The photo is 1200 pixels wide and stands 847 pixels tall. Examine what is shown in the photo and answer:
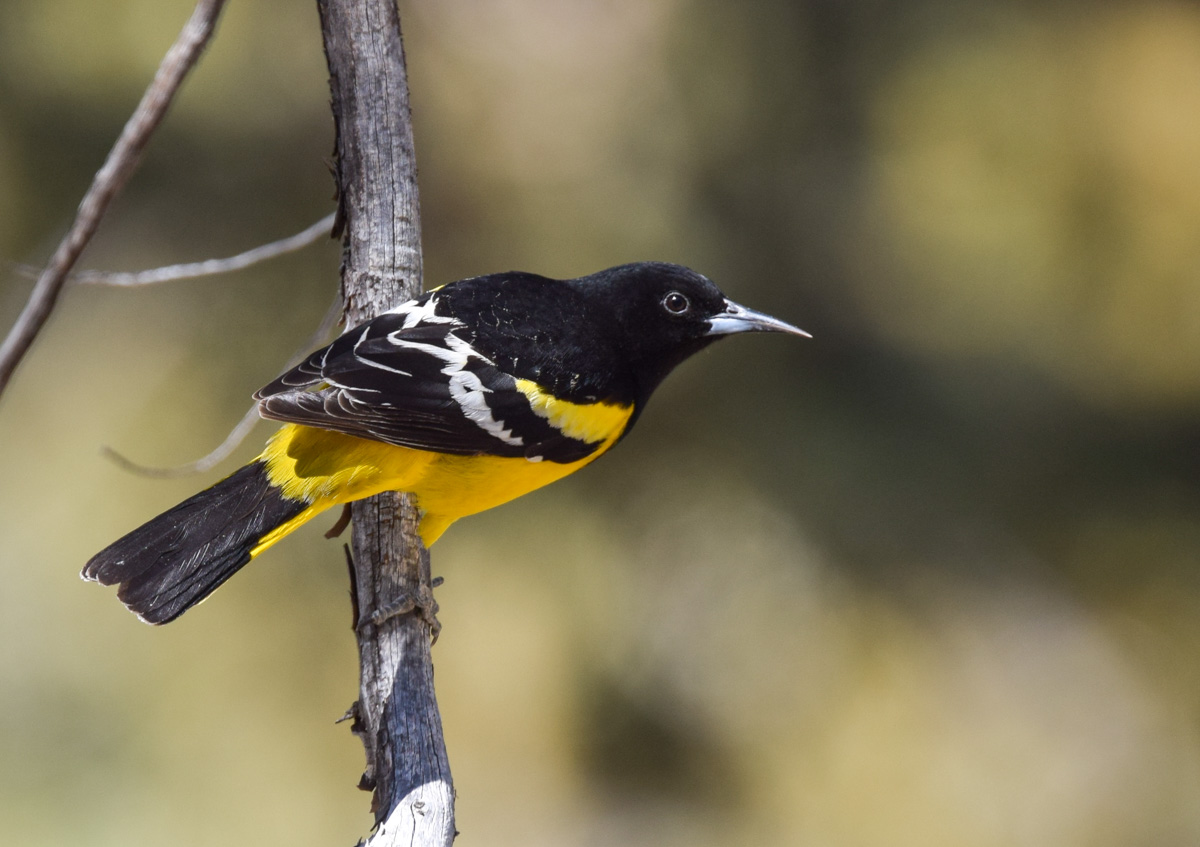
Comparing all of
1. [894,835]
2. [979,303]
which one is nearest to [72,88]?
[979,303]

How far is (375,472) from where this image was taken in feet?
8.24

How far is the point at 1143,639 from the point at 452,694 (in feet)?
12.4

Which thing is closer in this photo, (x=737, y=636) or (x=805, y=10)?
(x=737, y=636)

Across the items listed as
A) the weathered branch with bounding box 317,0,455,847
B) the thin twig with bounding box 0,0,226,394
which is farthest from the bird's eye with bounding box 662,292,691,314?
the thin twig with bounding box 0,0,226,394

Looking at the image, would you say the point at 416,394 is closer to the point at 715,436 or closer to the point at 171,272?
the point at 171,272

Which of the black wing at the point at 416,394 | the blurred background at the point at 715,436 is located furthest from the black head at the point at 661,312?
the blurred background at the point at 715,436

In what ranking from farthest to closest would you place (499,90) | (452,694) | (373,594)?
(499,90), (452,694), (373,594)

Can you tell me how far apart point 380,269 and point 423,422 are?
0.52 meters

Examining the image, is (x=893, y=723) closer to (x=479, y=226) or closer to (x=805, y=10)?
(x=479, y=226)

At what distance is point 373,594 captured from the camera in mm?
2467

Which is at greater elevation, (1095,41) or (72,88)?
(1095,41)

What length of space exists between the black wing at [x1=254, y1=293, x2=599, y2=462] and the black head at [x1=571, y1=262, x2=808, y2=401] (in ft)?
1.51

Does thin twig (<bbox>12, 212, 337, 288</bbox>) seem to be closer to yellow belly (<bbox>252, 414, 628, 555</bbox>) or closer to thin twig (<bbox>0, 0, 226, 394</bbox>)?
yellow belly (<bbox>252, 414, 628, 555</bbox>)

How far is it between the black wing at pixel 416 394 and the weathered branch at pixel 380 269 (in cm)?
22
